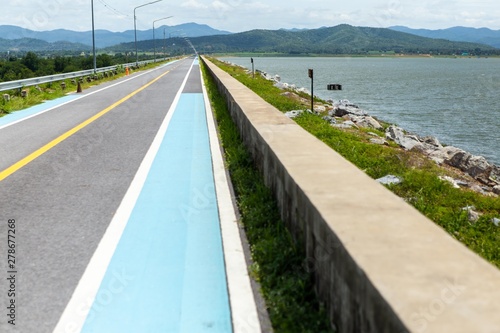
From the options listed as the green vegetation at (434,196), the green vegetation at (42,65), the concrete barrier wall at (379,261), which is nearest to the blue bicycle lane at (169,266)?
the concrete barrier wall at (379,261)

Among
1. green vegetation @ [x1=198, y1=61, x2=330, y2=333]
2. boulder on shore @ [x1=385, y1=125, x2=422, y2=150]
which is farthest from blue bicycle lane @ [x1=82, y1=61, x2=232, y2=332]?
boulder on shore @ [x1=385, y1=125, x2=422, y2=150]

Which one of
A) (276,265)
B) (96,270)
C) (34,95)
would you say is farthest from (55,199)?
(34,95)

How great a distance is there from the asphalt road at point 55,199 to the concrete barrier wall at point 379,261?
1.92m

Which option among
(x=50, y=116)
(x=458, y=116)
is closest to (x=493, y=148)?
(x=458, y=116)

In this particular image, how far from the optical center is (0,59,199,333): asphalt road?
173 inches

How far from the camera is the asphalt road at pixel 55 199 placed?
4.39 metres

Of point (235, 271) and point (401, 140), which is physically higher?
point (235, 271)

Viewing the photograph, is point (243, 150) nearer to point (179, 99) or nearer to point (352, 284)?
point (352, 284)

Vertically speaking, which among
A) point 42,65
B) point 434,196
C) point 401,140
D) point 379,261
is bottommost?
point 401,140

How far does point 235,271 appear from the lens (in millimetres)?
4699

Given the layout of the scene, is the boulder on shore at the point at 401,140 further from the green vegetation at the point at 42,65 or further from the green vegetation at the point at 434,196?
the green vegetation at the point at 42,65

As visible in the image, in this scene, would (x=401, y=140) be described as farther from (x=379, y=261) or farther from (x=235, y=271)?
(x=379, y=261)

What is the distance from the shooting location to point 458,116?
38.0 meters

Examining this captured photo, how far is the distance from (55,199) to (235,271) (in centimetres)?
342
